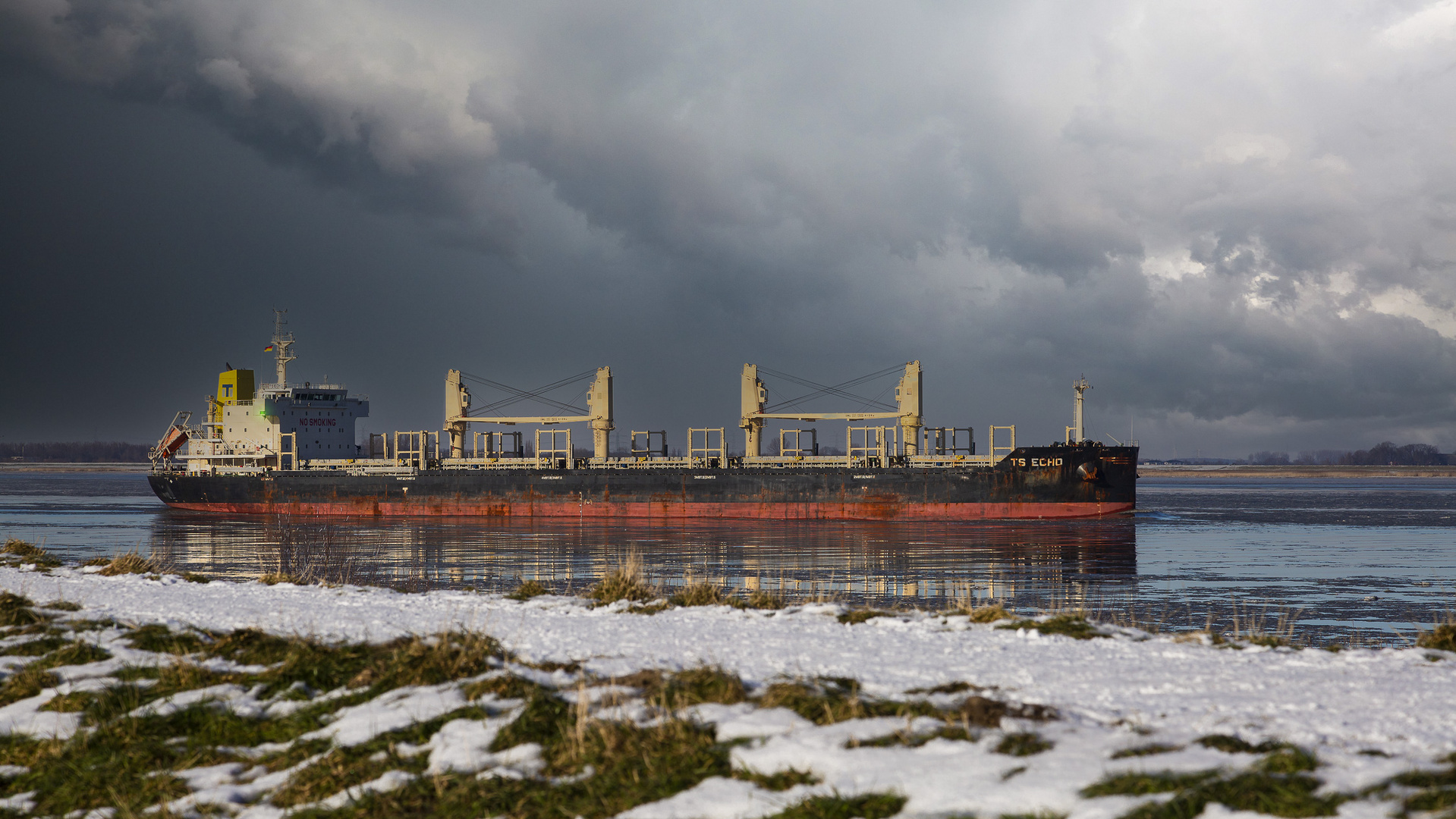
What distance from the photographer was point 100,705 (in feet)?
23.3

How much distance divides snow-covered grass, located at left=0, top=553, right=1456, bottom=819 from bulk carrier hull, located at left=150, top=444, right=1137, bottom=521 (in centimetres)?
3827

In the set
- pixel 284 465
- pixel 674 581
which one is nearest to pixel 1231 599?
pixel 674 581

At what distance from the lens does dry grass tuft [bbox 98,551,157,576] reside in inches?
572

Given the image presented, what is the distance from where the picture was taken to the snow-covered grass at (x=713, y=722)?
16.3 feet

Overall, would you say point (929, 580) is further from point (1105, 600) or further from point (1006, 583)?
point (1105, 600)

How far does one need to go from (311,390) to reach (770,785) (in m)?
64.0

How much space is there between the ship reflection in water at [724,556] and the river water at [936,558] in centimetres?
14

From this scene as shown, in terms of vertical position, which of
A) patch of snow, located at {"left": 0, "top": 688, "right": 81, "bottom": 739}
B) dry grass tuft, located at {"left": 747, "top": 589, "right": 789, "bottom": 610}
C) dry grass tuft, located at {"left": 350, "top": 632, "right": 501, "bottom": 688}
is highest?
dry grass tuft, located at {"left": 350, "top": 632, "right": 501, "bottom": 688}

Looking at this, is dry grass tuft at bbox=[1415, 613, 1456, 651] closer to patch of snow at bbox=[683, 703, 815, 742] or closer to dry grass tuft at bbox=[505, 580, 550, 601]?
patch of snow at bbox=[683, 703, 815, 742]

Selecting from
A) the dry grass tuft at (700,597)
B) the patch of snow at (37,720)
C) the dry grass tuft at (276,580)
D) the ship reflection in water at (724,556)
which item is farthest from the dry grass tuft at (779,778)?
the dry grass tuft at (276,580)

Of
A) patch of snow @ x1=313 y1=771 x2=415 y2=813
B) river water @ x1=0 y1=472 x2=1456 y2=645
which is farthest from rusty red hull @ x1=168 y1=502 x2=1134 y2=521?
patch of snow @ x1=313 y1=771 x2=415 y2=813

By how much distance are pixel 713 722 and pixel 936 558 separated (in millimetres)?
22595

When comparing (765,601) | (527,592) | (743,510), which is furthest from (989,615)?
(743,510)

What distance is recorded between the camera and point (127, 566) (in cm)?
1486
